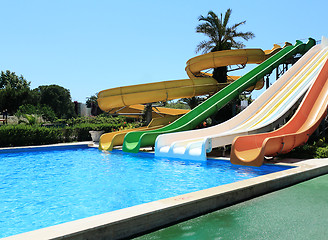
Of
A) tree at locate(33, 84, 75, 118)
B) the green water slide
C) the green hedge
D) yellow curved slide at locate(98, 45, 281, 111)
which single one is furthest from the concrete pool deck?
tree at locate(33, 84, 75, 118)

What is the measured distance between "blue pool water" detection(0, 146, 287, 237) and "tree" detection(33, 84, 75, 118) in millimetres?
58167

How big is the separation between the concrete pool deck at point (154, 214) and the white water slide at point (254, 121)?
4766mm

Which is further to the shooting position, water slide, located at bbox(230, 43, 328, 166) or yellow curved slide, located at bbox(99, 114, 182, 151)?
yellow curved slide, located at bbox(99, 114, 182, 151)

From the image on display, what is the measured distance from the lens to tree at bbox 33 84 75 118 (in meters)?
67.9

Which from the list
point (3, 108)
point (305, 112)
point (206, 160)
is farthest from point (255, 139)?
point (3, 108)

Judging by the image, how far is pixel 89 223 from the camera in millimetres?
3572

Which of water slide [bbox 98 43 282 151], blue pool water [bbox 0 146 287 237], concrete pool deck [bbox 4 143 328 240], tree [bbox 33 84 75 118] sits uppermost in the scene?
tree [bbox 33 84 75 118]

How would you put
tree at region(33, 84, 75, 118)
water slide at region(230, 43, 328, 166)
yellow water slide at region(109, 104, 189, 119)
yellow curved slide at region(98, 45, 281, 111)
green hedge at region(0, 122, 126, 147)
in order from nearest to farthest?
water slide at region(230, 43, 328, 166) → green hedge at region(0, 122, 126, 147) → yellow curved slide at region(98, 45, 281, 111) → yellow water slide at region(109, 104, 189, 119) → tree at region(33, 84, 75, 118)

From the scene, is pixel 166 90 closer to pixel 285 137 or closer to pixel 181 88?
pixel 181 88

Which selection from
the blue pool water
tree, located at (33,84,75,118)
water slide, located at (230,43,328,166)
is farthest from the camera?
tree, located at (33,84,75,118)

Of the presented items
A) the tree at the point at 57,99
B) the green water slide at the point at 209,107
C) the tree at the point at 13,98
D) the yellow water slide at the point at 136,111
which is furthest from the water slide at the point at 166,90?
the tree at the point at 57,99

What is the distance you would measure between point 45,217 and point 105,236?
1.99 m

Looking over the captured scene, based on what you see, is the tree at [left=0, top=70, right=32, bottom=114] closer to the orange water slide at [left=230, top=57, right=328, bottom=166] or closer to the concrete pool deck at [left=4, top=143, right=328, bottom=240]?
the orange water slide at [left=230, top=57, right=328, bottom=166]

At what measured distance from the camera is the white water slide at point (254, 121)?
35.8ft
